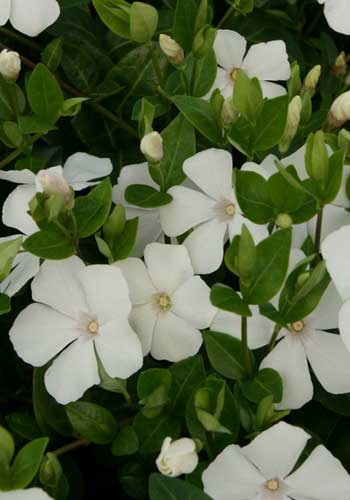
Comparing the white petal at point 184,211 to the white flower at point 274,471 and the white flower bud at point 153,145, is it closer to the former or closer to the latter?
the white flower bud at point 153,145

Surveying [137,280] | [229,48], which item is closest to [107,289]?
[137,280]

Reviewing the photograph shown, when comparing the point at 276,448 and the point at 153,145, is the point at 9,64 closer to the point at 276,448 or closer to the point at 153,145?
the point at 153,145

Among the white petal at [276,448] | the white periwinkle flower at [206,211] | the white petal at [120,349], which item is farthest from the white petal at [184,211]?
the white petal at [276,448]

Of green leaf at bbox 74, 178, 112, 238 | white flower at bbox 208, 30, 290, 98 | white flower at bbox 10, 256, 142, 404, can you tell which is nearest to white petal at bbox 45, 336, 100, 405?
white flower at bbox 10, 256, 142, 404

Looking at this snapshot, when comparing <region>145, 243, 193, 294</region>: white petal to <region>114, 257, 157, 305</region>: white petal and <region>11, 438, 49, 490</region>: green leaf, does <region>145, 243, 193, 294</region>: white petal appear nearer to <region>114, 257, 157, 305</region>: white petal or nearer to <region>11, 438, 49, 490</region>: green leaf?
<region>114, 257, 157, 305</region>: white petal

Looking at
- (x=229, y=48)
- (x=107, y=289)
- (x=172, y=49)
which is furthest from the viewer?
(x=229, y=48)
